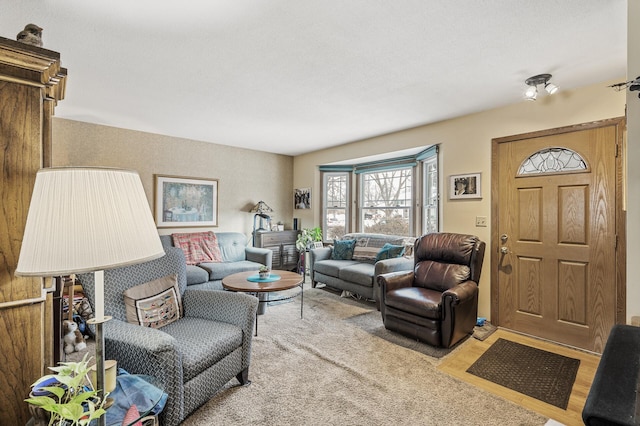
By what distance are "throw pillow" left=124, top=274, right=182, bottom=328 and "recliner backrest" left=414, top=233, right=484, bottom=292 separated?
Answer: 245 cm

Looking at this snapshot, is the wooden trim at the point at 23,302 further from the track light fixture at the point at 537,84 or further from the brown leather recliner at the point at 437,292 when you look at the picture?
the track light fixture at the point at 537,84

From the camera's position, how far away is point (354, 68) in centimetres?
242

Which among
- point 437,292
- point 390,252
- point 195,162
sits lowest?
point 437,292

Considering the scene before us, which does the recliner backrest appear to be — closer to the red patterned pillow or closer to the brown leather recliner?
the brown leather recliner

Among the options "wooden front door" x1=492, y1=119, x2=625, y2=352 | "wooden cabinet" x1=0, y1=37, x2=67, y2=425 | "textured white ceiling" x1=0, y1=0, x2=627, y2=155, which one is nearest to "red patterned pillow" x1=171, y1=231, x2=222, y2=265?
"textured white ceiling" x1=0, y1=0, x2=627, y2=155

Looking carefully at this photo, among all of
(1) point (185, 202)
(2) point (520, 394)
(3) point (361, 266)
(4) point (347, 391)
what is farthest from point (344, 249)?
(2) point (520, 394)

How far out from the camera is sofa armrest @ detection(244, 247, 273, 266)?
15.1ft

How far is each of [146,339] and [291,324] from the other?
1868 millimetres

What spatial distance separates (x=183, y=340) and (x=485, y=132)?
11.6ft

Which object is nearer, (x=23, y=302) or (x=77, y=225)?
(x=77, y=225)

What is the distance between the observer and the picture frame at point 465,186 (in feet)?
11.2

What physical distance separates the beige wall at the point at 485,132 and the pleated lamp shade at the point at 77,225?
340 centimetres

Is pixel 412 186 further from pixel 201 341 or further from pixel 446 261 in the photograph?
pixel 201 341

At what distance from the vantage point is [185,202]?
4797 millimetres
